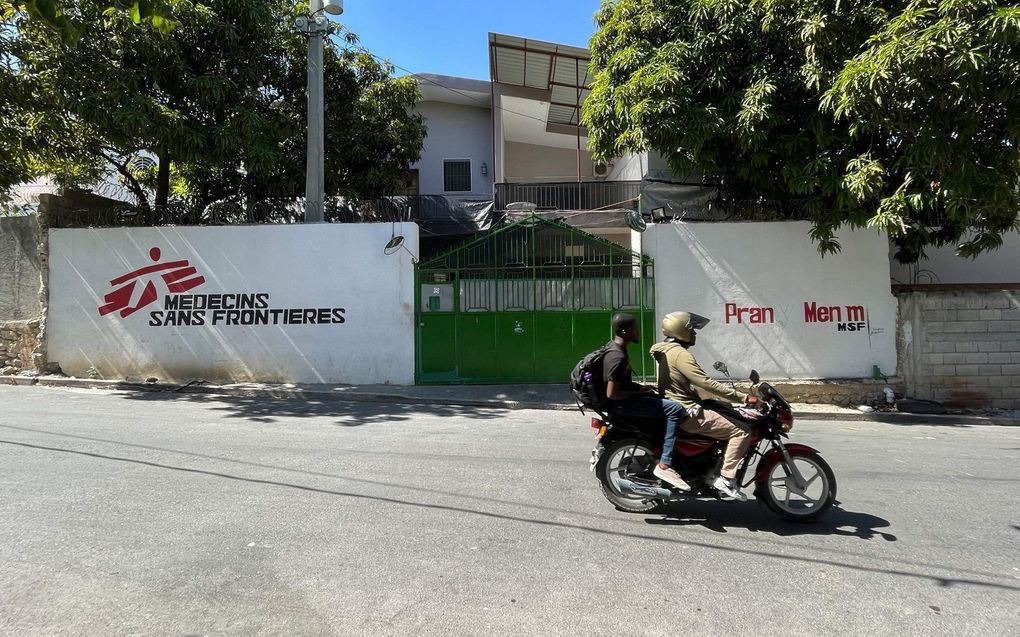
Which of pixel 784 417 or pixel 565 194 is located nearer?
pixel 784 417

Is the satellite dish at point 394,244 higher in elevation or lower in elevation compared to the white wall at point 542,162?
lower

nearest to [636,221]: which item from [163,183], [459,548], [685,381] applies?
[685,381]

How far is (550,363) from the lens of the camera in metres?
12.3

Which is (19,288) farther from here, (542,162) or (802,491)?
(542,162)

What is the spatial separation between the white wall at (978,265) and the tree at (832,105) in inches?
93.7

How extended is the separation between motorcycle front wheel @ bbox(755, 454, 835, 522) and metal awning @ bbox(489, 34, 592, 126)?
1211 cm

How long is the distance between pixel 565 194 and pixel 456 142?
4.65 m

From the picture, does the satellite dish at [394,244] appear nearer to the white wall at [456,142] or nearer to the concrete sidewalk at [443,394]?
the concrete sidewalk at [443,394]

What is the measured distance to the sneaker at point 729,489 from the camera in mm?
4469

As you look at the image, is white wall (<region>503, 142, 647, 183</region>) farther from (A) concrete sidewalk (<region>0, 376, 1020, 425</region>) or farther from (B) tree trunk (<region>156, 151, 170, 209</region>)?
(A) concrete sidewalk (<region>0, 376, 1020, 425</region>)

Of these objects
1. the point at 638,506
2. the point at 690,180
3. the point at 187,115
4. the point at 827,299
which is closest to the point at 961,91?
the point at 827,299

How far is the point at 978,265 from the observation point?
44.5 ft

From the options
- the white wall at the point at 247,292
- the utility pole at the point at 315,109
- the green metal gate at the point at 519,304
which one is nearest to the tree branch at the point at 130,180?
the white wall at the point at 247,292

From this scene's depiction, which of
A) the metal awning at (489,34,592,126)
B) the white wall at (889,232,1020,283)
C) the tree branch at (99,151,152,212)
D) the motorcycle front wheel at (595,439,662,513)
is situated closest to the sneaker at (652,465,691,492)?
the motorcycle front wheel at (595,439,662,513)
